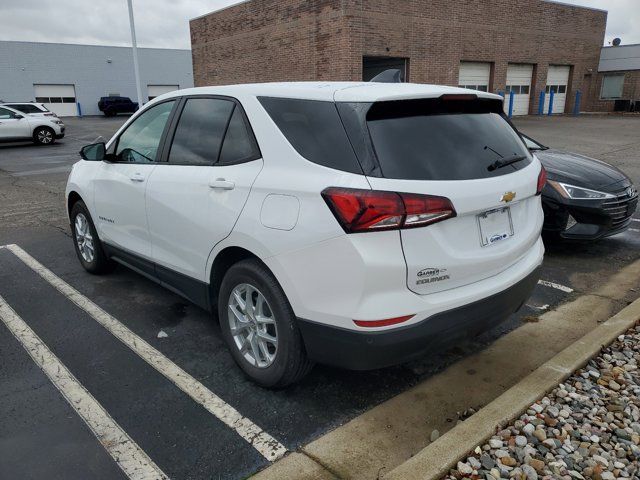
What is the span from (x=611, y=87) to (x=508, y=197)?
37037 mm

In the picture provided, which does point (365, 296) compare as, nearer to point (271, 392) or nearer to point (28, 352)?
point (271, 392)

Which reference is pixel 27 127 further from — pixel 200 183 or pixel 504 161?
pixel 504 161

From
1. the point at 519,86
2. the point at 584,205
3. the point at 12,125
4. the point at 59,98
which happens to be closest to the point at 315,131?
the point at 584,205

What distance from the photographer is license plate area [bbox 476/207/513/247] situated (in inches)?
106

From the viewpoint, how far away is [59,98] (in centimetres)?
4319

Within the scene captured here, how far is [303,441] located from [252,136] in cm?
171

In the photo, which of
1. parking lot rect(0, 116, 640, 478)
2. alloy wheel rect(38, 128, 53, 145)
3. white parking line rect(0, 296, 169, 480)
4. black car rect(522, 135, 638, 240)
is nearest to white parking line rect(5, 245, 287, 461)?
parking lot rect(0, 116, 640, 478)

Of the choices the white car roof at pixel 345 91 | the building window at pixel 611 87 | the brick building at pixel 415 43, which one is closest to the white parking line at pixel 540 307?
the white car roof at pixel 345 91

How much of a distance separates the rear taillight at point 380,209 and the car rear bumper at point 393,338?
50 centimetres

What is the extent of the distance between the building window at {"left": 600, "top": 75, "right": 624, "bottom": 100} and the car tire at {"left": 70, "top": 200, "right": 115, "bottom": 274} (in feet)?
121

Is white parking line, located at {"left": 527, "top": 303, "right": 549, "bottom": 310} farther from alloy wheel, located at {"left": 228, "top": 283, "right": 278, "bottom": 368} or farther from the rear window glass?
alloy wheel, located at {"left": 228, "top": 283, "right": 278, "bottom": 368}

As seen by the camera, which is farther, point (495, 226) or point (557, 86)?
point (557, 86)

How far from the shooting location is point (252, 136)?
117 inches

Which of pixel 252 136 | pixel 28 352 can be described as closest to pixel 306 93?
pixel 252 136
